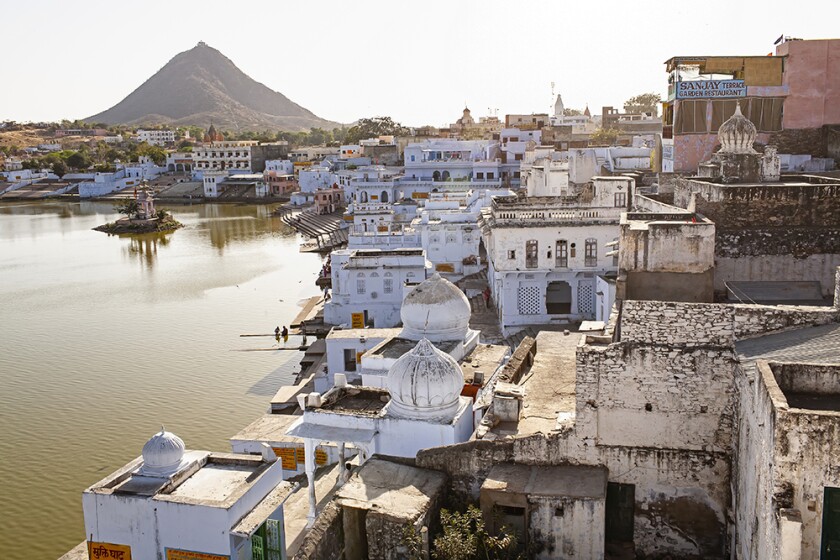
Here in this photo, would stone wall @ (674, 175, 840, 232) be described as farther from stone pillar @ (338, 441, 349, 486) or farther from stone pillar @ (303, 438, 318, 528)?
stone pillar @ (303, 438, 318, 528)

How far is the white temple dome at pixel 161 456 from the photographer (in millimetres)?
9727

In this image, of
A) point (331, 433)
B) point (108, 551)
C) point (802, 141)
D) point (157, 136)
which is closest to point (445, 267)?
point (802, 141)

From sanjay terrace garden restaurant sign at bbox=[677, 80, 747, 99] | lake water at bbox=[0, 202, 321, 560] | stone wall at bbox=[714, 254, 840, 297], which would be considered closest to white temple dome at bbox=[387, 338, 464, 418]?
stone wall at bbox=[714, 254, 840, 297]

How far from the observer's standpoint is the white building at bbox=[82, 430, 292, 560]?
8992 millimetres

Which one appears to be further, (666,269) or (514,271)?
(514,271)

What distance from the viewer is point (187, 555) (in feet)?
29.9

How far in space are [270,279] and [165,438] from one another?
28664 mm

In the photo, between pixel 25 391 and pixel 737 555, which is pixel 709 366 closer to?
pixel 737 555

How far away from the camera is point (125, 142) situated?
413 feet

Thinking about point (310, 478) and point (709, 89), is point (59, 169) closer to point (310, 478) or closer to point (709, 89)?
point (709, 89)

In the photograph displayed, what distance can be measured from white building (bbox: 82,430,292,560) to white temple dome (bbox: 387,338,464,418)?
199cm

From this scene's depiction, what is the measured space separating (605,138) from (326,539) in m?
44.7

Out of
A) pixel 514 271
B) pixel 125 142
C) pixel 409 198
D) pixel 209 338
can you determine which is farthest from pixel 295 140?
pixel 514 271

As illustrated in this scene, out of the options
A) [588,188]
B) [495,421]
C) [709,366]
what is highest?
[588,188]
